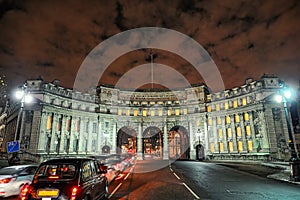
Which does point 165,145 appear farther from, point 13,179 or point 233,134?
point 13,179

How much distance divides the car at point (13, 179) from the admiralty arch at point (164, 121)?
27.7 meters

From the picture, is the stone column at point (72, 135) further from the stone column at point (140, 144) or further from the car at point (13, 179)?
the car at point (13, 179)

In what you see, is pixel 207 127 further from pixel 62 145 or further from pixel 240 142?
pixel 62 145

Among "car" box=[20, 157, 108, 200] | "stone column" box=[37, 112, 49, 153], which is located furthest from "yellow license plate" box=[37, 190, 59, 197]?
"stone column" box=[37, 112, 49, 153]

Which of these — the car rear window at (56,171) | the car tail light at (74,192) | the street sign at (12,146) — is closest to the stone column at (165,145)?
the street sign at (12,146)

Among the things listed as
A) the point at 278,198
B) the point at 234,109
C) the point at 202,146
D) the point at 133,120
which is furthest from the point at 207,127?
the point at 278,198

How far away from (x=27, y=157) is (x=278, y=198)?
124 ft

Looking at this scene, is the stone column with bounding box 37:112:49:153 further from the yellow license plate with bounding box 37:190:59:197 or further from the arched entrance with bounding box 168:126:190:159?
the yellow license plate with bounding box 37:190:59:197

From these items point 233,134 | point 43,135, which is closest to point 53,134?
point 43,135

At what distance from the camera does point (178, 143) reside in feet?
217

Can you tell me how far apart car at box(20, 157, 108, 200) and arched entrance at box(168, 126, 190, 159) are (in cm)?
5563

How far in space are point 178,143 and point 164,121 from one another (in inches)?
392

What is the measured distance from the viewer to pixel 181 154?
6350 cm

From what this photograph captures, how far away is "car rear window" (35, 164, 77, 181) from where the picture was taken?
6453mm
